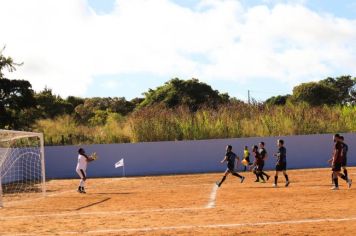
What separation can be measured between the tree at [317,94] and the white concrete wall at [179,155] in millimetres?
32824

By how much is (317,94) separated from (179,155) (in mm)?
36532

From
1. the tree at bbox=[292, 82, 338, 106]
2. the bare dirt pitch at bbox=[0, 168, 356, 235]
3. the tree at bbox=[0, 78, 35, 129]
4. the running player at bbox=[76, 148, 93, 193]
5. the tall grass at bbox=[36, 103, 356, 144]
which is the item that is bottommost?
the bare dirt pitch at bbox=[0, 168, 356, 235]

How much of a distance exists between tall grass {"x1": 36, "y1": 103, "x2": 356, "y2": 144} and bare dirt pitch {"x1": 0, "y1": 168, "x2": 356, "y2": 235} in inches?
779

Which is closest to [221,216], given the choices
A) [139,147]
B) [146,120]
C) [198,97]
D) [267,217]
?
[267,217]

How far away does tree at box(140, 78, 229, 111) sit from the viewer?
64.0 m

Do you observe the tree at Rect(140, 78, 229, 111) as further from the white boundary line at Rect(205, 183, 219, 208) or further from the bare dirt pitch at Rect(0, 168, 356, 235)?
the bare dirt pitch at Rect(0, 168, 356, 235)

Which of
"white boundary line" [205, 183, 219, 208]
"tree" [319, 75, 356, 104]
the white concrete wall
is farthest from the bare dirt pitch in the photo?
"tree" [319, 75, 356, 104]

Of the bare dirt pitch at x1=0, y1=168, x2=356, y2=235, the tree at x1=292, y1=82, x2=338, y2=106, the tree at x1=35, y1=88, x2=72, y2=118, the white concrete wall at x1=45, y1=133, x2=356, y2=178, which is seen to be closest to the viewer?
the bare dirt pitch at x1=0, y1=168, x2=356, y2=235

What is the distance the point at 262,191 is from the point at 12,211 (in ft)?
26.6

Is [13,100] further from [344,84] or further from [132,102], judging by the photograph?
[344,84]

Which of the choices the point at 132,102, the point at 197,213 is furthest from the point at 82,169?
the point at 132,102

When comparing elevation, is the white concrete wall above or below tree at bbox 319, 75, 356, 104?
A: below

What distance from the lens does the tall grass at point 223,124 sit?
132 feet

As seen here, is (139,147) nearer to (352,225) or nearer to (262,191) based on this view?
(262,191)
